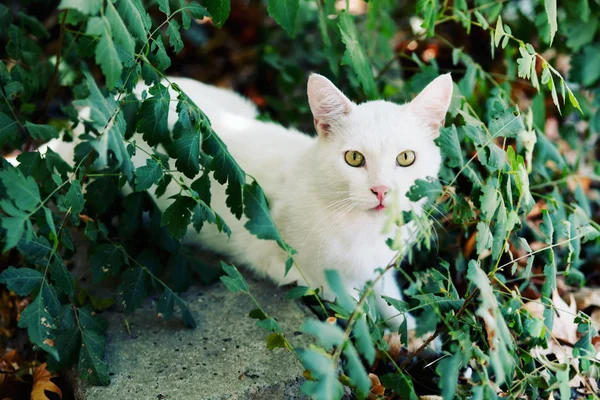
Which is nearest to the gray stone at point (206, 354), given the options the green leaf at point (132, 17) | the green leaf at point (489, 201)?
the green leaf at point (489, 201)

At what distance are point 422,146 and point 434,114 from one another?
0.44ft

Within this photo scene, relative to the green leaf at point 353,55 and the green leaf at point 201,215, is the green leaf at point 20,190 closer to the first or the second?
the green leaf at point 201,215

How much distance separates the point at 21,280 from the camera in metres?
1.76

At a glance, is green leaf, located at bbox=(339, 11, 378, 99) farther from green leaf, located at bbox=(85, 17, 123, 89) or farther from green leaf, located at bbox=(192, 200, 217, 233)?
green leaf, located at bbox=(85, 17, 123, 89)

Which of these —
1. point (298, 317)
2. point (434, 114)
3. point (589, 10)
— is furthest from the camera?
point (589, 10)

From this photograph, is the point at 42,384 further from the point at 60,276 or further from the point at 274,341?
the point at 274,341

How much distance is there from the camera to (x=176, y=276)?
2324 mm

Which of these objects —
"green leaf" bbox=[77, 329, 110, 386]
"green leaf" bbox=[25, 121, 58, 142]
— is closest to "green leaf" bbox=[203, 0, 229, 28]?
"green leaf" bbox=[25, 121, 58, 142]

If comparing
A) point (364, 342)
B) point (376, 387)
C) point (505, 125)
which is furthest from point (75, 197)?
Answer: point (505, 125)

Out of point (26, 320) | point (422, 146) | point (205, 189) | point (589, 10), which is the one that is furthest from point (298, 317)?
point (589, 10)

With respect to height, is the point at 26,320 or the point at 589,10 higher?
the point at 589,10

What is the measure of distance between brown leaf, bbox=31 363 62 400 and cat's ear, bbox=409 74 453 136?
1.58m

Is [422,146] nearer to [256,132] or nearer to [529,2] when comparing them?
[256,132]

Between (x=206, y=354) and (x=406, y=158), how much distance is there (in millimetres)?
987
